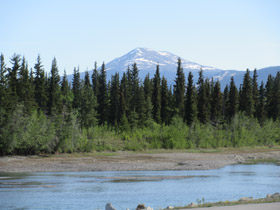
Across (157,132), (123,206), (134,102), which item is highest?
(134,102)

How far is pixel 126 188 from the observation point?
38.1m

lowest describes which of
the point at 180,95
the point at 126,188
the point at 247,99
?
the point at 126,188

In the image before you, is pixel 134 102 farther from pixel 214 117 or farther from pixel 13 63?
pixel 13 63

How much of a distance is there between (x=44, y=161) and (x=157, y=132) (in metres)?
30.0

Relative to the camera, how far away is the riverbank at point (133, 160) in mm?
55409

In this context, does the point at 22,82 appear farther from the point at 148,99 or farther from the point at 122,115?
the point at 148,99

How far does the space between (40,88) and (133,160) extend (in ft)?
135

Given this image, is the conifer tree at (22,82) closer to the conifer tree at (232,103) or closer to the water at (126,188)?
the water at (126,188)

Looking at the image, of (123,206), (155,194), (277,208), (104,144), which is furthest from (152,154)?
(277,208)

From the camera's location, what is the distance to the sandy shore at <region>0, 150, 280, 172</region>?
5506 centimetres

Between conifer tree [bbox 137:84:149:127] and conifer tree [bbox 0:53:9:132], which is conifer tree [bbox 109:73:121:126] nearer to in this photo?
conifer tree [bbox 137:84:149:127]

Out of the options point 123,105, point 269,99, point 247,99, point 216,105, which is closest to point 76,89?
point 123,105

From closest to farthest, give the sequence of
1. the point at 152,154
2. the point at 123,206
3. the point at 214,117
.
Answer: the point at 123,206, the point at 152,154, the point at 214,117

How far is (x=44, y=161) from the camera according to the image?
196 ft
